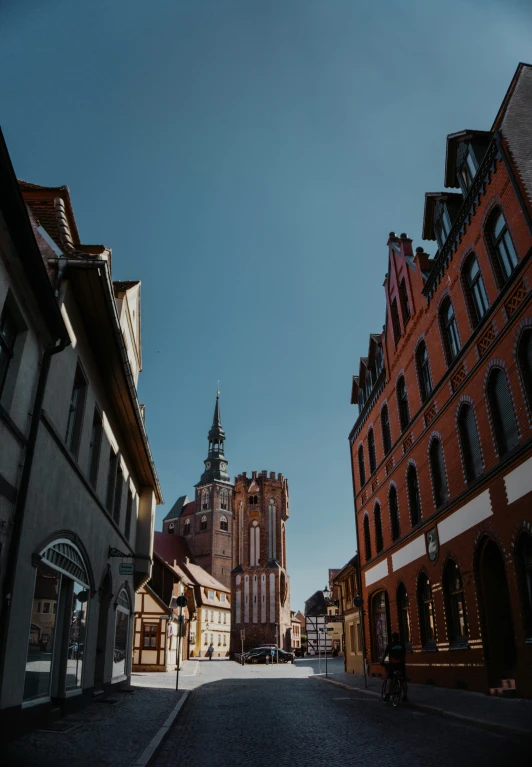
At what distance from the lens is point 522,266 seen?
38.4ft

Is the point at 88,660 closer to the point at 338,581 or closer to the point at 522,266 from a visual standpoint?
the point at 522,266

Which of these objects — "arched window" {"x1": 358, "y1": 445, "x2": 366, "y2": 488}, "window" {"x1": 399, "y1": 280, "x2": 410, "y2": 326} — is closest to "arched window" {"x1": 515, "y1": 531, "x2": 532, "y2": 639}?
"window" {"x1": 399, "y1": 280, "x2": 410, "y2": 326}

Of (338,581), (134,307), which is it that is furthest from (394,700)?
(338,581)

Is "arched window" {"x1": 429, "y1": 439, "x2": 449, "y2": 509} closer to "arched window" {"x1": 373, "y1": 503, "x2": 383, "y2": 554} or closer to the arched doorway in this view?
the arched doorway

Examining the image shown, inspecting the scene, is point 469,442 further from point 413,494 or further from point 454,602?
point 413,494

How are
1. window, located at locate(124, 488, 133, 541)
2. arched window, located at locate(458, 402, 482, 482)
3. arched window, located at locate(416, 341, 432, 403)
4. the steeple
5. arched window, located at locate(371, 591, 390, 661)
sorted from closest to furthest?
arched window, located at locate(458, 402, 482, 482) < arched window, located at locate(416, 341, 432, 403) < window, located at locate(124, 488, 133, 541) < arched window, located at locate(371, 591, 390, 661) < the steeple

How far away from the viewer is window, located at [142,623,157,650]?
34156 millimetres

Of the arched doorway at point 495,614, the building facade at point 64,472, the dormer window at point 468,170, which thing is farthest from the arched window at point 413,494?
the building facade at point 64,472

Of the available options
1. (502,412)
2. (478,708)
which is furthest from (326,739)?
(502,412)

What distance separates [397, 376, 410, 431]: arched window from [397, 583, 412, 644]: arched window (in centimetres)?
582

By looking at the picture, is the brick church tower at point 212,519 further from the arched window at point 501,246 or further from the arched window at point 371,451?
the arched window at point 501,246

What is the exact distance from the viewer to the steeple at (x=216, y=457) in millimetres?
98125

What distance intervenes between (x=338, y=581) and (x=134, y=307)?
24805 mm

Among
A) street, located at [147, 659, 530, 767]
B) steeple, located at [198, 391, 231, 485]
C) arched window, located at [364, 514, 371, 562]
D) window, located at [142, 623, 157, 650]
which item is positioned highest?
steeple, located at [198, 391, 231, 485]
